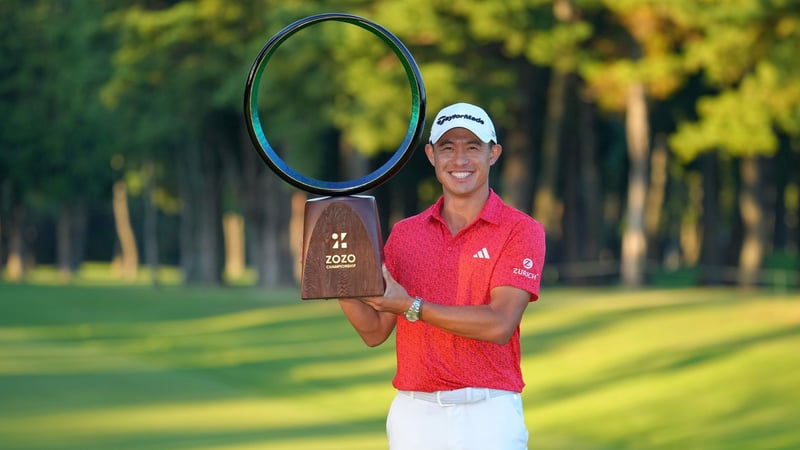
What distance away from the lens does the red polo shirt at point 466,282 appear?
18.4 feet

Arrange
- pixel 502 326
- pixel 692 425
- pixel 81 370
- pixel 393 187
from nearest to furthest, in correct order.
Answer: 1. pixel 502 326
2. pixel 692 425
3. pixel 81 370
4. pixel 393 187

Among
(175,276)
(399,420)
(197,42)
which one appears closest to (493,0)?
(197,42)

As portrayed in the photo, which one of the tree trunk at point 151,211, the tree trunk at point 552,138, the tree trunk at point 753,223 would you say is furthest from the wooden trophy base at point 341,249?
the tree trunk at point 151,211

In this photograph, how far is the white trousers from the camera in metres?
5.59

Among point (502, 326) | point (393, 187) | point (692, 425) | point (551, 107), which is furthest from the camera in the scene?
point (393, 187)

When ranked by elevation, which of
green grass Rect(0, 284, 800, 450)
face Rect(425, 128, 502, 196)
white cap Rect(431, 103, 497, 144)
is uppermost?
white cap Rect(431, 103, 497, 144)

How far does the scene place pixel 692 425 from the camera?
16.9 meters

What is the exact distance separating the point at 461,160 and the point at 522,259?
390mm

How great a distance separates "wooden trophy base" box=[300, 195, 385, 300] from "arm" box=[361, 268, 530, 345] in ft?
0.18

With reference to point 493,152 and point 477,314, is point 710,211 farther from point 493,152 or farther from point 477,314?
point 477,314

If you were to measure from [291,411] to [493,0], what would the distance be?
59.7 feet

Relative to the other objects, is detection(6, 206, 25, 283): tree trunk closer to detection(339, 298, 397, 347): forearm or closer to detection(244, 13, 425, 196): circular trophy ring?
detection(339, 298, 397, 347): forearm

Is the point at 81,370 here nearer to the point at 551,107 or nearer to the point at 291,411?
the point at 291,411

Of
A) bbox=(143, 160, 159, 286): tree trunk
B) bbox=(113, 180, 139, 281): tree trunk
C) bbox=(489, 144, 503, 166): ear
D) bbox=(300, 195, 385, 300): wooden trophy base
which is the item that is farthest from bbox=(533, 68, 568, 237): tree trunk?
bbox=(300, 195, 385, 300): wooden trophy base
